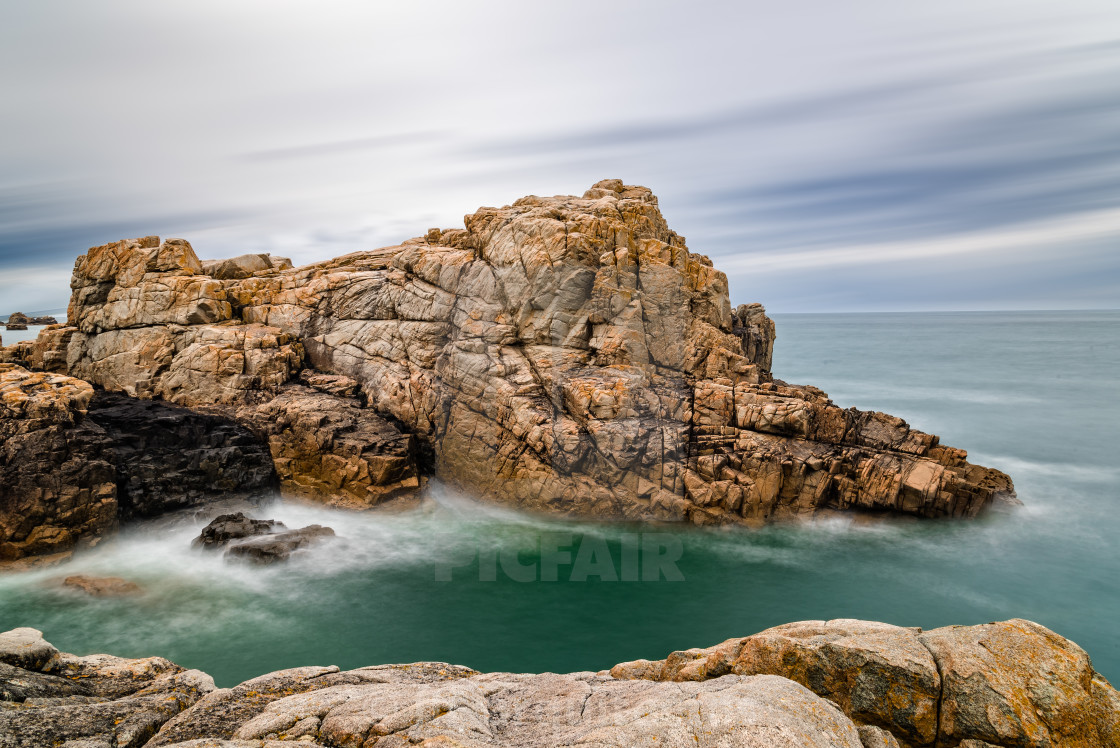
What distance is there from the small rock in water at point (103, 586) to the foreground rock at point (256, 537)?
3.52m

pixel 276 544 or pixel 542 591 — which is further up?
pixel 542 591

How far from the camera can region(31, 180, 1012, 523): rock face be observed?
30953 millimetres

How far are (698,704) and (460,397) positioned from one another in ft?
92.8

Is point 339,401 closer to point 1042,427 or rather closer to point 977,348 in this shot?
point 1042,427

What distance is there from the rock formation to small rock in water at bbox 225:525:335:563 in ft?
54.3

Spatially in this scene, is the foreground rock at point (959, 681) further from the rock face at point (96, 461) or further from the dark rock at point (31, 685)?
the rock face at point (96, 461)

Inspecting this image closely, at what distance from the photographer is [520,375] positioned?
33531 millimetres

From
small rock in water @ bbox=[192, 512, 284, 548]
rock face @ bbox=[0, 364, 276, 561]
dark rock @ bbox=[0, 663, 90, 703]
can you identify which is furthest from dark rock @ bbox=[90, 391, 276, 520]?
dark rock @ bbox=[0, 663, 90, 703]

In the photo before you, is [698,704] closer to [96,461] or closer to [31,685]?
[31,685]

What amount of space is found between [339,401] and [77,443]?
1260 centimetres

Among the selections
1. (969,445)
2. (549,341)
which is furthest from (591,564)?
(969,445)

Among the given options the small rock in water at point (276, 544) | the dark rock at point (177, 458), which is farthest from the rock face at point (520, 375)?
the small rock in water at point (276, 544)

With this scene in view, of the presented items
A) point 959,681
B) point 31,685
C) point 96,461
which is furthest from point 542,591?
point 96,461

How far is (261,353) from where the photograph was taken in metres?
37.0
